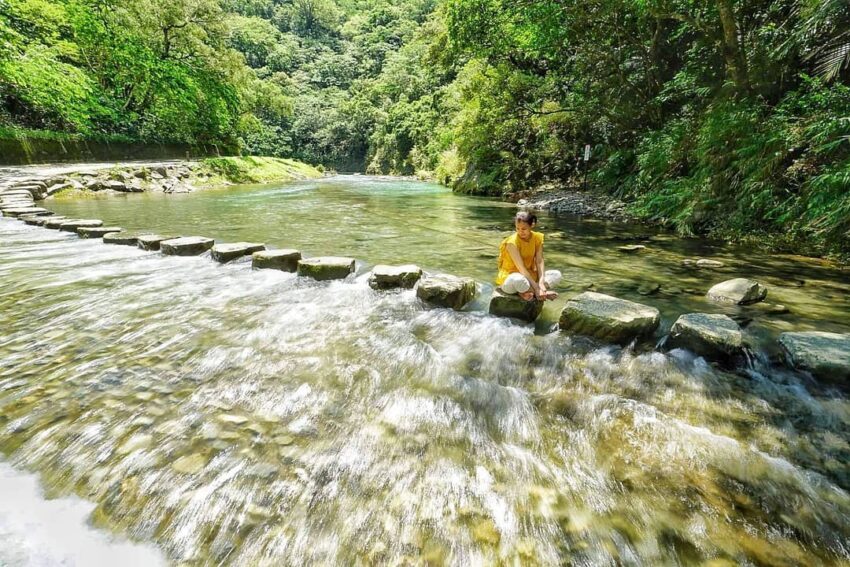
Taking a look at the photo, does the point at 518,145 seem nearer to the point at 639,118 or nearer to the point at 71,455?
the point at 639,118

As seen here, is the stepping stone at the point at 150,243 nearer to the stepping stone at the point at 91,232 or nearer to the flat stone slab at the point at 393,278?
the stepping stone at the point at 91,232

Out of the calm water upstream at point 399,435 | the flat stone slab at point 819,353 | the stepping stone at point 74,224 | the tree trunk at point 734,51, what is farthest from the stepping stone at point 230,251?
the tree trunk at point 734,51

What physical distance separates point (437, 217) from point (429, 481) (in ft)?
30.5

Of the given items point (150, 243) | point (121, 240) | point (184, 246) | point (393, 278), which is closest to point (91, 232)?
point (121, 240)

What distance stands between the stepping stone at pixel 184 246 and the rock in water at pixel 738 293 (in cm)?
674

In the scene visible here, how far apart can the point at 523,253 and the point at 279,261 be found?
3153mm

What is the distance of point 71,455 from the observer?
1953 millimetres

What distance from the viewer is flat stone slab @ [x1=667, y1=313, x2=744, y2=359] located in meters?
2.90

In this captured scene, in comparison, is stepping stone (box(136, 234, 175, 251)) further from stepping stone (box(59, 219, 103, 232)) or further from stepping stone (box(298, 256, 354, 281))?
stepping stone (box(298, 256, 354, 281))

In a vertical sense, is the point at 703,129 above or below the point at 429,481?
above

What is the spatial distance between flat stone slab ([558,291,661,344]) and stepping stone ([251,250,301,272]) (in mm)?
3447

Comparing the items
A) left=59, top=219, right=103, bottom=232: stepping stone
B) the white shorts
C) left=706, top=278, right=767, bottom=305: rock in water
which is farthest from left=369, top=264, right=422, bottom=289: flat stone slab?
left=59, top=219, right=103, bottom=232: stepping stone

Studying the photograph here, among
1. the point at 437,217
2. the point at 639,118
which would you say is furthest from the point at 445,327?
the point at 639,118

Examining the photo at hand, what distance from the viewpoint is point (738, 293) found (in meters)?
4.00
